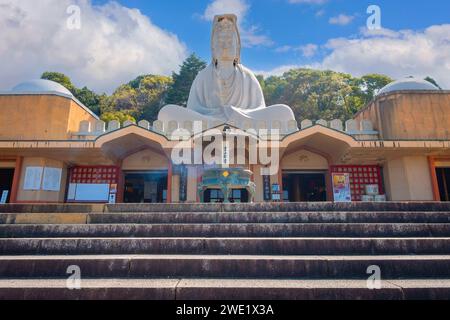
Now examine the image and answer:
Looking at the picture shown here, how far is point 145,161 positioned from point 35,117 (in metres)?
4.78

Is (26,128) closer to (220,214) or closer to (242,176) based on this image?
(242,176)

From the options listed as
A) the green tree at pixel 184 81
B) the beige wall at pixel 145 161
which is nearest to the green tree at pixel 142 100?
the green tree at pixel 184 81

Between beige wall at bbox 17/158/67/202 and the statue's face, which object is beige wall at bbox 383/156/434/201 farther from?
beige wall at bbox 17/158/67/202

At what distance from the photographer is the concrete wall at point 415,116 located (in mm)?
12219

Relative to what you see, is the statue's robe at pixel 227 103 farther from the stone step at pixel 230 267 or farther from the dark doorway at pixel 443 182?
the stone step at pixel 230 267

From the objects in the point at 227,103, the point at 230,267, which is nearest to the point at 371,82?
the point at 227,103

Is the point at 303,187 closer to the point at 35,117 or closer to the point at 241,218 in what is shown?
the point at 241,218

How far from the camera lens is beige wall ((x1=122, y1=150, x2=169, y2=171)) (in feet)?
42.6

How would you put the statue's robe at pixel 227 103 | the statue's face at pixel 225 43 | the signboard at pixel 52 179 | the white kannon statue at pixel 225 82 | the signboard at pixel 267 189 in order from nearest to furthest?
the signboard at pixel 267 189 → the signboard at pixel 52 179 → the statue's robe at pixel 227 103 → the white kannon statue at pixel 225 82 → the statue's face at pixel 225 43

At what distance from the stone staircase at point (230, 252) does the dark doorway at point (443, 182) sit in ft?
31.7

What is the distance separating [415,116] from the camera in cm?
1239

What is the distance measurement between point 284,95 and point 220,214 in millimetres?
28007

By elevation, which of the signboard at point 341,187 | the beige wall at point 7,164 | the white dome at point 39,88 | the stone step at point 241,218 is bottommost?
the stone step at point 241,218
